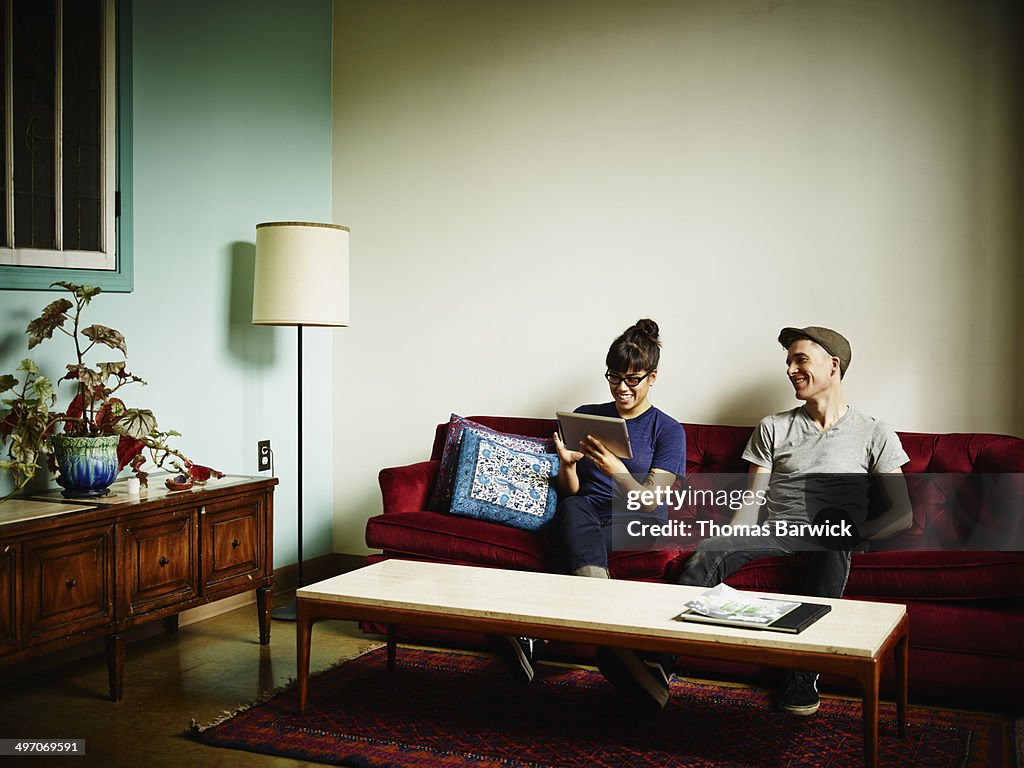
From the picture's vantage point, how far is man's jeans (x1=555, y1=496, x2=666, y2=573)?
3.22 metres

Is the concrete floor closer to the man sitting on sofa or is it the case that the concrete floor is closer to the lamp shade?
the lamp shade

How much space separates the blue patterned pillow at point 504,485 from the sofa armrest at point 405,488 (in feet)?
0.61

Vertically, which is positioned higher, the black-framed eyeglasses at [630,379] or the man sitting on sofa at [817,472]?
the black-framed eyeglasses at [630,379]

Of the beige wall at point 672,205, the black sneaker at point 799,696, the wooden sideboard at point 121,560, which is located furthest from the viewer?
the beige wall at point 672,205

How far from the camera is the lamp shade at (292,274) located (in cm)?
390

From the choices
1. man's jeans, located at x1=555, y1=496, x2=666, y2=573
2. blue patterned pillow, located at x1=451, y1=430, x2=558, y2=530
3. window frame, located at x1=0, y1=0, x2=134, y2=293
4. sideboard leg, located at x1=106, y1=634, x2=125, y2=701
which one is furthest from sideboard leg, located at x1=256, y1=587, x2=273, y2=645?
window frame, located at x1=0, y1=0, x2=134, y2=293

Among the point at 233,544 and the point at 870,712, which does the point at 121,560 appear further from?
the point at 870,712

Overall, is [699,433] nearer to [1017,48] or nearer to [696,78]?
[696,78]

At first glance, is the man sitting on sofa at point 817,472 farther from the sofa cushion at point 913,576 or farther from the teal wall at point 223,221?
the teal wall at point 223,221

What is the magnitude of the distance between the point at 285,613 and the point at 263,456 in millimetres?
685

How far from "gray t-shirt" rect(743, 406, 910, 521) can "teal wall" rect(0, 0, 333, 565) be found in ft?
6.81

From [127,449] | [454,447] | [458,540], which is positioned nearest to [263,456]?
[454,447]

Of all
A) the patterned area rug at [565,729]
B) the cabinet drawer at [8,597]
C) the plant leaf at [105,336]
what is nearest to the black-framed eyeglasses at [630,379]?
the patterned area rug at [565,729]

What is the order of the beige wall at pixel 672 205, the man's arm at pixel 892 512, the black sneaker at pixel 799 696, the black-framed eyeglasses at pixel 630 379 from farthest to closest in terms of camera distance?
the beige wall at pixel 672 205
the black-framed eyeglasses at pixel 630 379
the man's arm at pixel 892 512
the black sneaker at pixel 799 696
